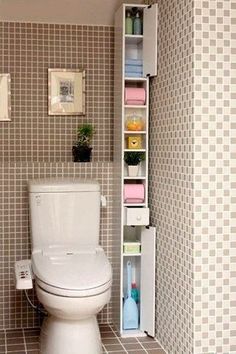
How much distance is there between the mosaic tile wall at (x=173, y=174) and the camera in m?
2.57

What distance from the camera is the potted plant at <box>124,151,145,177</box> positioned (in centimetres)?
321

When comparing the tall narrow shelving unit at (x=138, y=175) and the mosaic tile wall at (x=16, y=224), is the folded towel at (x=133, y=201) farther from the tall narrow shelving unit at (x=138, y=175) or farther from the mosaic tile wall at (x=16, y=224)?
the mosaic tile wall at (x=16, y=224)

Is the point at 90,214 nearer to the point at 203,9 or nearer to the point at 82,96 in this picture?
the point at 82,96

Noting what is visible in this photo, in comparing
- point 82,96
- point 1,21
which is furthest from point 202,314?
point 1,21

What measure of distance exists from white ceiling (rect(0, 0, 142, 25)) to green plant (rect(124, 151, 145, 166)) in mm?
904

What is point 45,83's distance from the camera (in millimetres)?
3473

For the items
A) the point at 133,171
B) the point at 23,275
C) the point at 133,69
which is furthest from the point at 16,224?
the point at 133,69

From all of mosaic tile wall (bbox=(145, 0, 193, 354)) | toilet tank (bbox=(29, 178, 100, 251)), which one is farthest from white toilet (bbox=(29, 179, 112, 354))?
mosaic tile wall (bbox=(145, 0, 193, 354))

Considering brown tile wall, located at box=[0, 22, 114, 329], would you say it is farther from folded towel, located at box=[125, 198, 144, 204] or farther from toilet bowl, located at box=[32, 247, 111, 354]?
toilet bowl, located at box=[32, 247, 111, 354]

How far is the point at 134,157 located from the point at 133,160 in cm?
2

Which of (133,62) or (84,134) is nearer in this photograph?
(133,62)

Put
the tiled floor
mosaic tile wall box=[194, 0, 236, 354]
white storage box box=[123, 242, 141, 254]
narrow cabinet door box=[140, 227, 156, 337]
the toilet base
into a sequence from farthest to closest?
white storage box box=[123, 242, 141, 254] → narrow cabinet door box=[140, 227, 156, 337] → the tiled floor → the toilet base → mosaic tile wall box=[194, 0, 236, 354]

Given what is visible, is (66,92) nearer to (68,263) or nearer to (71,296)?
(68,263)

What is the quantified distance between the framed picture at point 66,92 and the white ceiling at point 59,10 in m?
0.32
